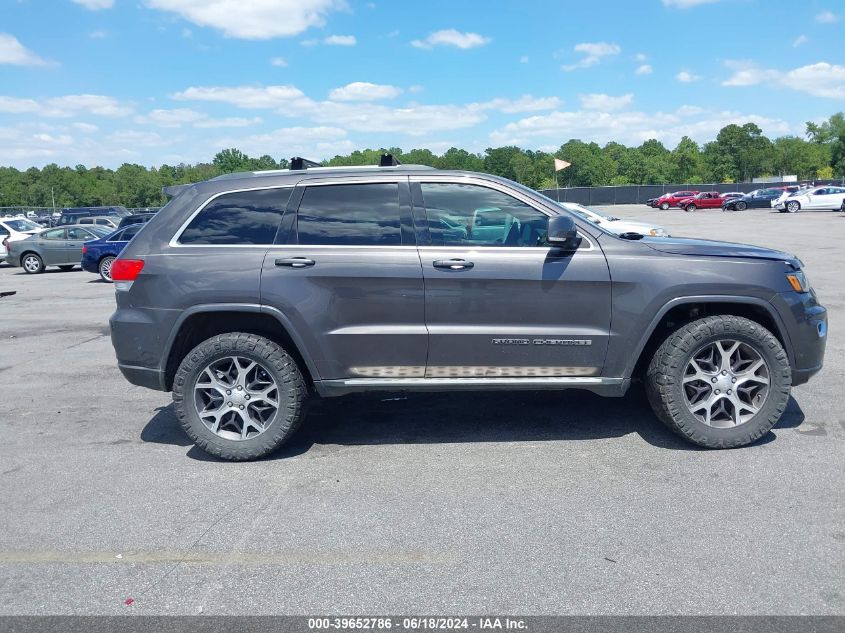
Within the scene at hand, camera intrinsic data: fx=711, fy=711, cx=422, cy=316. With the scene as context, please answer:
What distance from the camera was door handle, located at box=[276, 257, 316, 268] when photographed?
477cm

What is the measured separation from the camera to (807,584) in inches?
126

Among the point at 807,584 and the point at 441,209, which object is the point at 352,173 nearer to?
the point at 441,209

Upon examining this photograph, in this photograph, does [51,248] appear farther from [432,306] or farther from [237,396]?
[432,306]

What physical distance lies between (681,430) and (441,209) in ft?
7.28

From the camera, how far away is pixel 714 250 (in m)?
4.86

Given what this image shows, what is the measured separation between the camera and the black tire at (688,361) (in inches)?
188

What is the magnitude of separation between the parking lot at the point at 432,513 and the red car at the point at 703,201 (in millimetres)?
54917

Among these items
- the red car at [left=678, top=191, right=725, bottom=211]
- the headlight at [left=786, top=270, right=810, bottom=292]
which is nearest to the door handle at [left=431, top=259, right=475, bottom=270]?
the headlight at [left=786, top=270, right=810, bottom=292]

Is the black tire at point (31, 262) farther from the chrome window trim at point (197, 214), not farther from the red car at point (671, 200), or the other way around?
the red car at point (671, 200)

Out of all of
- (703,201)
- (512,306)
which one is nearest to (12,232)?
(512,306)

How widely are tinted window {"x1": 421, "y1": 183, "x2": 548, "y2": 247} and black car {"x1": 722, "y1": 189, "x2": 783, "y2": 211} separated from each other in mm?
54578

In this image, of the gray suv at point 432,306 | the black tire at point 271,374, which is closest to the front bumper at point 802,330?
the gray suv at point 432,306

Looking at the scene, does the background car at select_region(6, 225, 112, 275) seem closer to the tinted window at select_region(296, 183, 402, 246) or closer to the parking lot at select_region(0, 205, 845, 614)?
the parking lot at select_region(0, 205, 845, 614)

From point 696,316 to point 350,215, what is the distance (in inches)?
99.6
